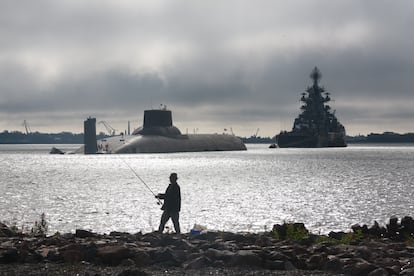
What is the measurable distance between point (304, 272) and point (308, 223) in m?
26.6

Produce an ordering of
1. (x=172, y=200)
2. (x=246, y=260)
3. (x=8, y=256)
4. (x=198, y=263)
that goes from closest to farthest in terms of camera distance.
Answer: (x=198, y=263), (x=246, y=260), (x=8, y=256), (x=172, y=200)

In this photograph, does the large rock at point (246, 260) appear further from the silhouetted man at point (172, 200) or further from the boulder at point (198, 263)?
the silhouetted man at point (172, 200)

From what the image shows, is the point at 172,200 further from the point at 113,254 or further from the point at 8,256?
the point at 8,256

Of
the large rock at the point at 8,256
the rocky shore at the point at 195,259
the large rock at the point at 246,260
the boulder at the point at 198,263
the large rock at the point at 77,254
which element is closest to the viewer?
the rocky shore at the point at 195,259

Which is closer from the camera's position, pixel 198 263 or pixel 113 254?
pixel 198 263

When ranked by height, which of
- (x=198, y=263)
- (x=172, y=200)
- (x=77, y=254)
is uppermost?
(x=172, y=200)

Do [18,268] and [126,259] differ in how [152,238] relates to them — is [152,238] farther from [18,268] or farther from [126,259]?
[18,268]

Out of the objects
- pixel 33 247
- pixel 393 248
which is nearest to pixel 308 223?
pixel 393 248

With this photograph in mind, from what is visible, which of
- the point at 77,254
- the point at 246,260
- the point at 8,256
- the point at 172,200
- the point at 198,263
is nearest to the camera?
the point at 198,263

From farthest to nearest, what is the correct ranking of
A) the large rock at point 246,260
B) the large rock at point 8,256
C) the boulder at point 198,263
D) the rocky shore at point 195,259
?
the large rock at point 8,256 < the large rock at point 246,260 < the boulder at point 198,263 < the rocky shore at point 195,259

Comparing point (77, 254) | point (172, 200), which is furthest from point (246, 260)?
point (172, 200)

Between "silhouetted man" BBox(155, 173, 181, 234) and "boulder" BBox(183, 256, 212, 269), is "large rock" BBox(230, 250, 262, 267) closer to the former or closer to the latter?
"boulder" BBox(183, 256, 212, 269)

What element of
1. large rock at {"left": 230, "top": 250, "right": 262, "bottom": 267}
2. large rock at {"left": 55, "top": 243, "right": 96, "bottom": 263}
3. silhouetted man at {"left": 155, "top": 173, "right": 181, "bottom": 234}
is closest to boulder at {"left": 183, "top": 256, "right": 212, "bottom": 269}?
large rock at {"left": 230, "top": 250, "right": 262, "bottom": 267}

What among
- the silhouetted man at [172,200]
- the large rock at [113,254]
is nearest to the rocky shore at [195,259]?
the large rock at [113,254]
